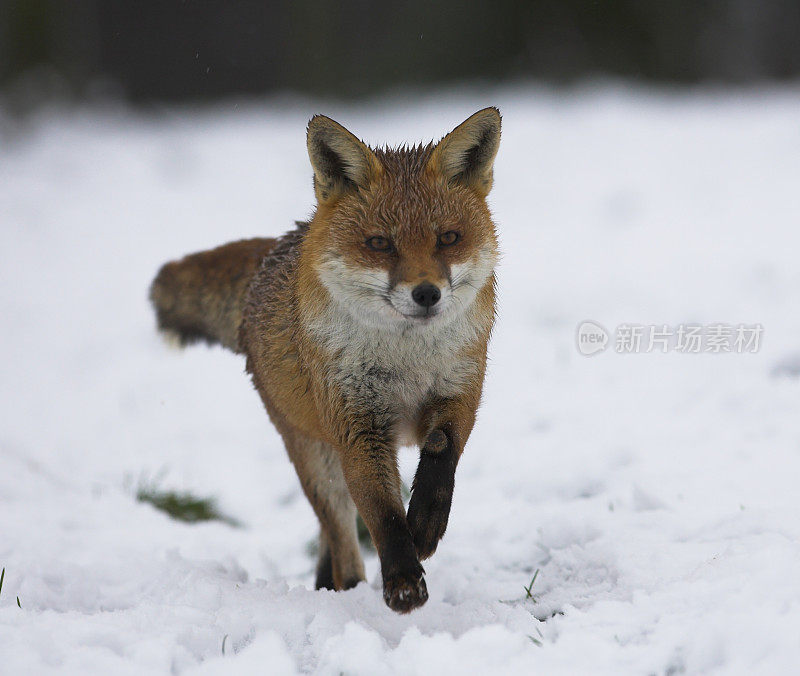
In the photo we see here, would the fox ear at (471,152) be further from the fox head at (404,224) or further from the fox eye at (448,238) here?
the fox eye at (448,238)

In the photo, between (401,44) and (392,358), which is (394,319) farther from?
(401,44)

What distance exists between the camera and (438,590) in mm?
3283

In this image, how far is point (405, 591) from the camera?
272 centimetres

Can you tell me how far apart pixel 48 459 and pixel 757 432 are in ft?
13.8

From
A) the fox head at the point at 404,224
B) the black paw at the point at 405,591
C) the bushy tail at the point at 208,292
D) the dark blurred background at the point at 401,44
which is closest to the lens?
the black paw at the point at 405,591

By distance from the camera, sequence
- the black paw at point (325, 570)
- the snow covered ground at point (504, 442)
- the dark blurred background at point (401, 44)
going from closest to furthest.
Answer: the snow covered ground at point (504, 442)
the black paw at point (325, 570)
the dark blurred background at point (401, 44)

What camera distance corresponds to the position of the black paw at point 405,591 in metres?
2.71

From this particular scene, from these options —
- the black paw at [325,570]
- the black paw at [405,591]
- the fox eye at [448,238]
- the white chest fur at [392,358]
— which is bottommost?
the black paw at [325,570]

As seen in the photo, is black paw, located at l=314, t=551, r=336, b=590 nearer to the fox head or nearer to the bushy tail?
the bushy tail

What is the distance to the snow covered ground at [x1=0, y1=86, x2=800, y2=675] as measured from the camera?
258 centimetres

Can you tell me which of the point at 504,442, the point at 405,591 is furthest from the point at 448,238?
the point at 504,442

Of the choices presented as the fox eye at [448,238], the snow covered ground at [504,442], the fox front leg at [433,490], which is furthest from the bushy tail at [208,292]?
the fox front leg at [433,490]

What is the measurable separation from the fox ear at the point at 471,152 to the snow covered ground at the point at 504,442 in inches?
40.1

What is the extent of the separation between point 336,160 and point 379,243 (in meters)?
0.48
